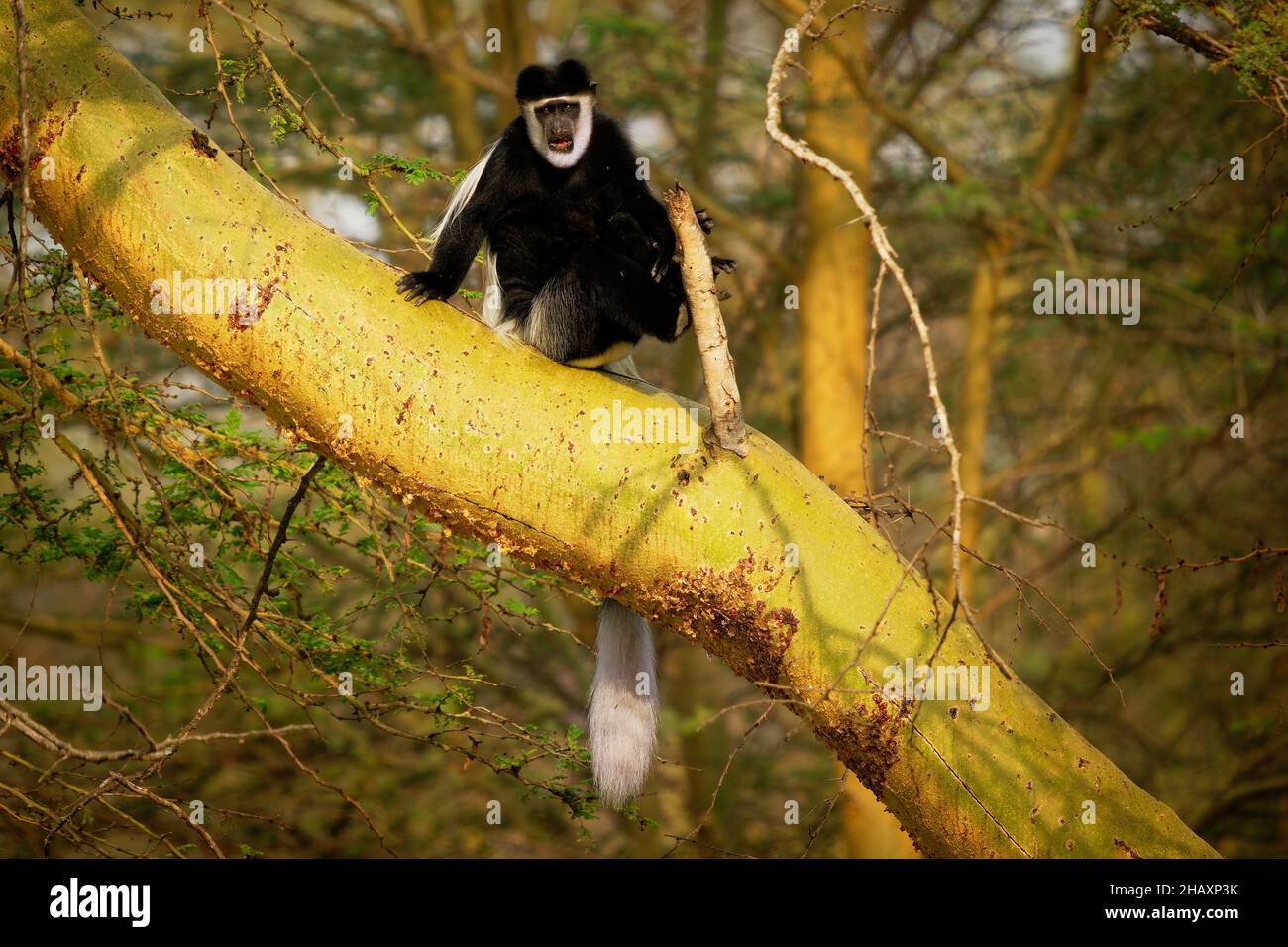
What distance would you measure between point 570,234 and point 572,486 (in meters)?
1.26

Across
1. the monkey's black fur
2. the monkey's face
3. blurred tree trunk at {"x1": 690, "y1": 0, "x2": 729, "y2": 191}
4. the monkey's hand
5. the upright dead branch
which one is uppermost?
blurred tree trunk at {"x1": 690, "y1": 0, "x2": 729, "y2": 191}

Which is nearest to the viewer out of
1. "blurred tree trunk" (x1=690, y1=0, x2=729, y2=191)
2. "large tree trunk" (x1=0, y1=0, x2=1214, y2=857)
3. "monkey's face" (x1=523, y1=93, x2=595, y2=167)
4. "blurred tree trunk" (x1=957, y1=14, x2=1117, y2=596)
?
"large tree trunk" (x1=0, y1=0, x2=1214, y2=857)

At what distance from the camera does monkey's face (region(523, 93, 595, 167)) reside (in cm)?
330

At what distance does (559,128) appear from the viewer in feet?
10.8

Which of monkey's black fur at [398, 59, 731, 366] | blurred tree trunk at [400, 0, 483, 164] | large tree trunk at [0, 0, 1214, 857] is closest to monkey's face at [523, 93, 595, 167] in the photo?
monkey's black fur at [398, 59, 731, 366]

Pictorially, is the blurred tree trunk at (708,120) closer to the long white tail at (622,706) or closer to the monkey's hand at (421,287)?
the long white tail at (622,706)

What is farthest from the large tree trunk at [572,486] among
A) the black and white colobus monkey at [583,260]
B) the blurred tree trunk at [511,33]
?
the blurred tree trunk at [511,33]

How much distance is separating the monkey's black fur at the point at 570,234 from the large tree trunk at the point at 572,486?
0.50m

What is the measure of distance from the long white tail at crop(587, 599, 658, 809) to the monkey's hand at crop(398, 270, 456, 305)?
1017 millimetres

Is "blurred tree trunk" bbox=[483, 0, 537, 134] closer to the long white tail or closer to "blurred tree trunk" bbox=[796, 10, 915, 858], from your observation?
"blurred tree trunk" bbox=[796, 10, 915, 858]

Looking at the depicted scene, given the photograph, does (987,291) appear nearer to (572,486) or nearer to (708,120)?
(708,120)

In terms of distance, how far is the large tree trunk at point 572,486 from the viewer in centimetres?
232

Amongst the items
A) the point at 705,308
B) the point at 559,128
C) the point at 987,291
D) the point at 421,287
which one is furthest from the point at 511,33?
the point at 705,308

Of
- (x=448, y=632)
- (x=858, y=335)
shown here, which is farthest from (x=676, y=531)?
(x=448, y=632)
